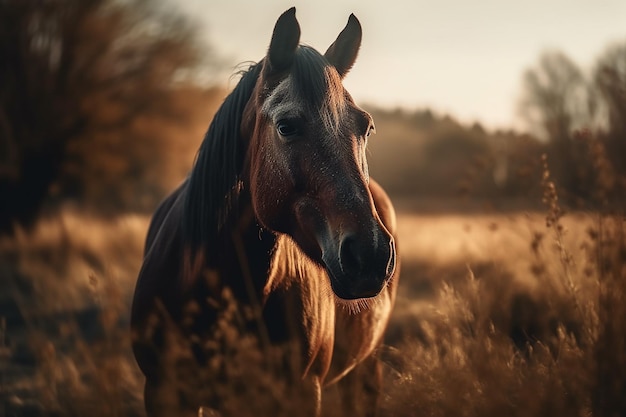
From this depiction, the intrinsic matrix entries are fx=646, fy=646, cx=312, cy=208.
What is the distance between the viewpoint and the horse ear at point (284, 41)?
2.67m

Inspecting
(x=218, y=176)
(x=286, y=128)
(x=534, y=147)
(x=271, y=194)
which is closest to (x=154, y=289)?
(x=218, y=176)

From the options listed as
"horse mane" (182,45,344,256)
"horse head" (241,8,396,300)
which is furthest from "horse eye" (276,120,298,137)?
"horse mane" (182,45,344,256)

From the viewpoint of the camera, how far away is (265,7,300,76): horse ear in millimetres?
2671

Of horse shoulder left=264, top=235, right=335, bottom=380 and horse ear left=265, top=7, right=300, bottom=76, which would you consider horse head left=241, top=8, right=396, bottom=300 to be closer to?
horse ear left=265, top=7, right=300, bottom=76

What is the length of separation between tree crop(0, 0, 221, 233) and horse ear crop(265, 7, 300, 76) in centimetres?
1127

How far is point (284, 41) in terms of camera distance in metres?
2.70

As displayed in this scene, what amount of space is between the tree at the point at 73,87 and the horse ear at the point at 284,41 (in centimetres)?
1127

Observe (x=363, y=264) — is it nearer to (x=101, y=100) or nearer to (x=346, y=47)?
(x=346, y=47)

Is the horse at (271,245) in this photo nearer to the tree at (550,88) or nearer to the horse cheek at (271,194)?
the horse cheek at (271,194)

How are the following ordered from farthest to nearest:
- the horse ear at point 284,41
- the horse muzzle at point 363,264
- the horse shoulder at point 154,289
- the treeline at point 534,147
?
the treeline at point 534,147
the horse shoulder at point 154,289
the horse ear at point 284,41
the horse muzzle at point 363,264

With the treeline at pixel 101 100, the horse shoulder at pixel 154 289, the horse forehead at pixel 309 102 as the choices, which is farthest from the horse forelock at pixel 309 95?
the treeline at pixel 101 100

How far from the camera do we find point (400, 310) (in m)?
7.80

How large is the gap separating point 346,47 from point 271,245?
1.03 metres

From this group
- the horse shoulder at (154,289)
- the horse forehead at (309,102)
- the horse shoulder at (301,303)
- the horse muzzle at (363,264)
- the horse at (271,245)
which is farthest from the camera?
the horse shoulder at (154,289)
